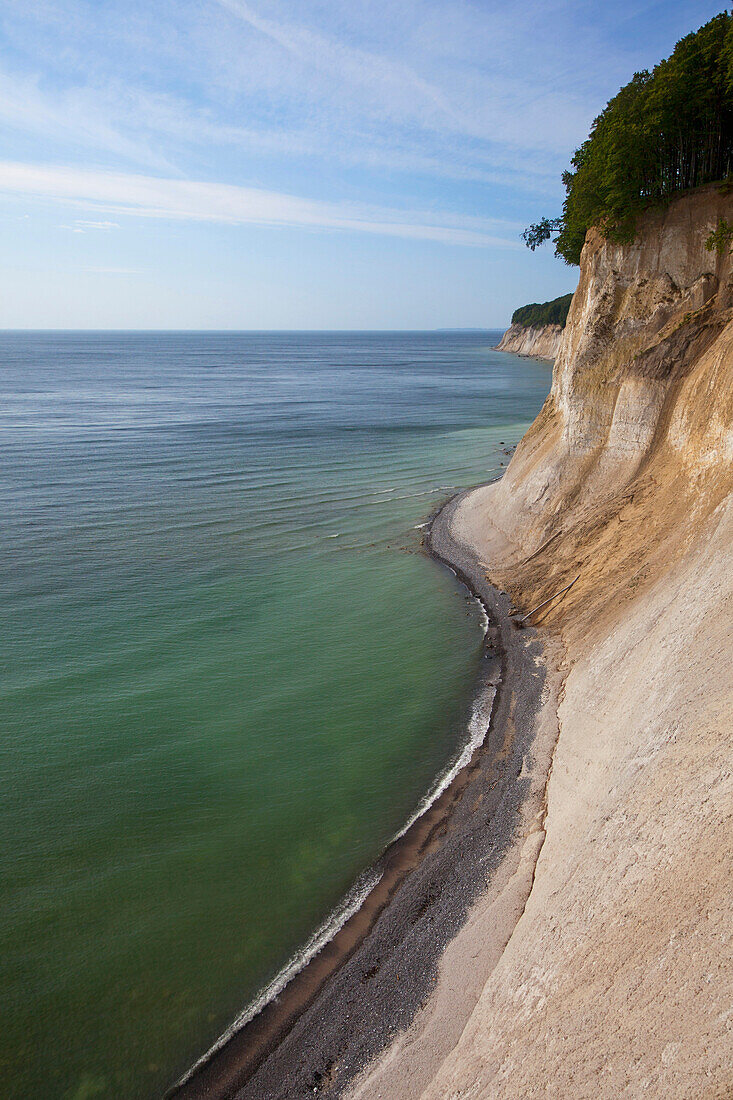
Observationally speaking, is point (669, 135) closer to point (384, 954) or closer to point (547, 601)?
point (547, 601)

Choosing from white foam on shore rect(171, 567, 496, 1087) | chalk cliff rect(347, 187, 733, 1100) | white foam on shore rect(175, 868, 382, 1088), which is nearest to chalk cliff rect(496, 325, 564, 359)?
chalk cliff rect(347, 187, 733, 1100)

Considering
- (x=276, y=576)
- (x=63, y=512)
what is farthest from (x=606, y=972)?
(x=63, y=512)

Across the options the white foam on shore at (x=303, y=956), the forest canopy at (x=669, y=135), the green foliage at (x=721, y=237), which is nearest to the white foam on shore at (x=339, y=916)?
the white foam on shore at (x=303, y=956)

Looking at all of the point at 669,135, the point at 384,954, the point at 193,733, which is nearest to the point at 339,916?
the point at 384,954

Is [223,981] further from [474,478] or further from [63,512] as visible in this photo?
[474,478]

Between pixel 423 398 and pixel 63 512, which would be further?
pixel 423 398

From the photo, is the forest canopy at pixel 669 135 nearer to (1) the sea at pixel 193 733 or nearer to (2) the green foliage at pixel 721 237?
(2) the green foliage at pixel 721 237

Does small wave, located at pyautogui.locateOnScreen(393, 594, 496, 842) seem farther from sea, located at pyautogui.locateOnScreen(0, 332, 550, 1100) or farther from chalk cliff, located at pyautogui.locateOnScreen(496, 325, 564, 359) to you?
chalk cliff, located at pyautogui.locateOnScreen(496, 325, 564, 359)
